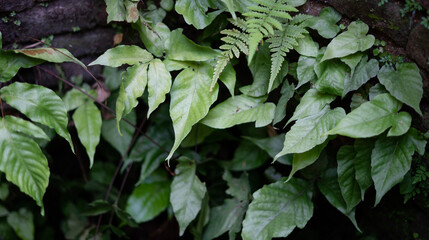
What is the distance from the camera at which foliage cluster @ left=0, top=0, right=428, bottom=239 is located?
1157mm

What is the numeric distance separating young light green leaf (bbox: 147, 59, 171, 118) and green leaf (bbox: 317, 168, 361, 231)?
30.2 inches

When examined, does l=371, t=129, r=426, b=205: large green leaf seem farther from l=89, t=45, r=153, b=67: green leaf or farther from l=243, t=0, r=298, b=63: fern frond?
l=89, t=45, r=153, b=67: green leaf

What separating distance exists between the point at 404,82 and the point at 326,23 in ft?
1.09

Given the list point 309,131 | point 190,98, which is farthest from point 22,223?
point 309,131

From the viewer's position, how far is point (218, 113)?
137cm

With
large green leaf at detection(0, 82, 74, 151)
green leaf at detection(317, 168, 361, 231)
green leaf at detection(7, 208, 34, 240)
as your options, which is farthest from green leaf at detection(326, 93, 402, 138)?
green leaf at detection(7, 208, 34, 240)

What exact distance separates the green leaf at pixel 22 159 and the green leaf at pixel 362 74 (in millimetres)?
1096

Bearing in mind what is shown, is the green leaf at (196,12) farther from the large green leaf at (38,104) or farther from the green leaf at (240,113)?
the large green leaf at (38,104)

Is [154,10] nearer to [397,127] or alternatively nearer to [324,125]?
[324,125]

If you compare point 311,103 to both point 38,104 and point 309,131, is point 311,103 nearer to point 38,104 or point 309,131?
point 309,131

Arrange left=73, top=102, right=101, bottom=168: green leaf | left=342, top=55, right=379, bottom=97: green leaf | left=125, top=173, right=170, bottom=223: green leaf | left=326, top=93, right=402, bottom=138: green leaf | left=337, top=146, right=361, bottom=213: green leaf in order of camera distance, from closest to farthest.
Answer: left=326, top=93, right=402, bottom=138: green leaf
left=342, top=55, right=379, bottom=97: green leaf
left=337, top=146, right=361, bottom=213: green leaf
left=73, top=102, right=101, bottom=168: green leaf
left=125, top=173, right=170, bottom=223: green leaf

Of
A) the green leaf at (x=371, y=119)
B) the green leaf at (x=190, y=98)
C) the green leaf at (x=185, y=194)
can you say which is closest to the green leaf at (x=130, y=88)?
the green leaf at (x=190, y=98)

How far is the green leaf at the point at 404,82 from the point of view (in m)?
1.10

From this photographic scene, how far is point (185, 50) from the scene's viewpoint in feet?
4.25
